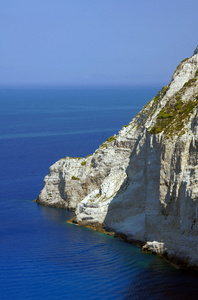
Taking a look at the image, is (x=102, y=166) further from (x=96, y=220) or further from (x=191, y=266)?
(x=191, y=266)

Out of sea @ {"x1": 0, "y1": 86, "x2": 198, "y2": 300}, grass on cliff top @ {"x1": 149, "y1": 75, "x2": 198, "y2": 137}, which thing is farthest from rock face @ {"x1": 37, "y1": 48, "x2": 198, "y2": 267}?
sea @ {"x1": 0, "y1": 86, "x2": 198, "y2": 300}

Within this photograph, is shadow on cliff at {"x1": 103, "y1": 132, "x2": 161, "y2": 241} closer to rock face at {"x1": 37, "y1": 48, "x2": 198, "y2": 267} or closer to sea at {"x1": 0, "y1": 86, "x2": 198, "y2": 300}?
rock face at {"x1": 37, "y1": 48, "x2": 198, "y2": 267}

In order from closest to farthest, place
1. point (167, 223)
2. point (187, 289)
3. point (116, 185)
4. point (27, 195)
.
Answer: point (187, 289), point (167, 223), point (116, 185), point (27, 195)

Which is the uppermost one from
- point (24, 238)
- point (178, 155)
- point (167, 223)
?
point (178, 155)

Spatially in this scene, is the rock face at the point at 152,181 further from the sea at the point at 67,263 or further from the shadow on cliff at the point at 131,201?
the sea at the point at 67,263

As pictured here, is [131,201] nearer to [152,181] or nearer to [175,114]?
[152,181]

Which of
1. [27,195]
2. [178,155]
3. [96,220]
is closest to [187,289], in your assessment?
[178,155]

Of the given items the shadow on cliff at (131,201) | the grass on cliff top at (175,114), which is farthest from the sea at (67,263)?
the grass on cliff top at (175,114)

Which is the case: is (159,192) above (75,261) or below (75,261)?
above
